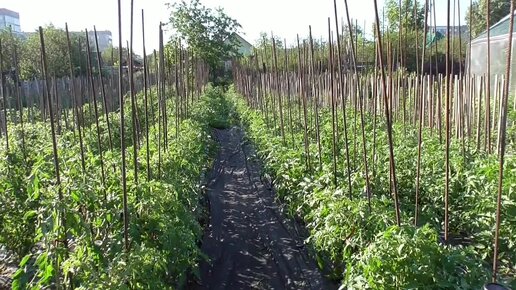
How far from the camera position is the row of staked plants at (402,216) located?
1.92 meters

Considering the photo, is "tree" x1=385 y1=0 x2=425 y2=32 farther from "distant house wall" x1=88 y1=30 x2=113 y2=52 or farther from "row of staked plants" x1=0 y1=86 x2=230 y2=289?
"distant house wall" x1=88 y1=30 x2=113 y2=52

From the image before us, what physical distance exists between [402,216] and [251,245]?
6.66 ft

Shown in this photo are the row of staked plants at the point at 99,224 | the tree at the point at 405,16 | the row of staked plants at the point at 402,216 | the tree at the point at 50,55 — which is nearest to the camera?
the row of staked plants at the point at 402,216

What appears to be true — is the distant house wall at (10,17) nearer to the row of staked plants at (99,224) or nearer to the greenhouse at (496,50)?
the greenhouse at (496,50)

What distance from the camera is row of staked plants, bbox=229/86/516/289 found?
75.4 inches

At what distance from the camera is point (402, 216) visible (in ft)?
8.65

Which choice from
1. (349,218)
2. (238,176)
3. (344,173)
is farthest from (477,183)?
(238,176)

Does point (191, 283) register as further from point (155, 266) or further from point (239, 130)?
point (239, 130)

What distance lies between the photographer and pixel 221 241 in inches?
174

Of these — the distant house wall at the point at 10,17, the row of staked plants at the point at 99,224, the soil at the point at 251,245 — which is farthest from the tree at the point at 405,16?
the distant house wall at the point at 10,17

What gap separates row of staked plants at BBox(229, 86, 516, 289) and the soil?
9.4 inches

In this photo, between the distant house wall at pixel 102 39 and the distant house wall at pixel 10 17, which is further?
the distant house wall at pixel 10 17

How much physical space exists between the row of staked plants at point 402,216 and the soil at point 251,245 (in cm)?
24

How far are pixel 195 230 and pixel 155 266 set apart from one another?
3.64 ft
